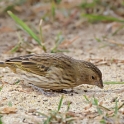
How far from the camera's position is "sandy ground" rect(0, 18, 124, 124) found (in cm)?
488

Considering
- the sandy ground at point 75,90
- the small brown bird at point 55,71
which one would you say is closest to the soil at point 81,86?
the sandy ground at point 75,90

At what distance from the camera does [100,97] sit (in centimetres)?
549

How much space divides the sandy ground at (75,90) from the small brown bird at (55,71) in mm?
110

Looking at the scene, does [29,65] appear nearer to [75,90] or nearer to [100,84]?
[75,90]

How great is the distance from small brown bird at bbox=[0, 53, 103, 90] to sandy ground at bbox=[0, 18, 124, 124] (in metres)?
0.11

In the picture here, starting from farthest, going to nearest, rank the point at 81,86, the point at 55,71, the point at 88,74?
the point at 81,86, the point at 88,74, the point at 55,71

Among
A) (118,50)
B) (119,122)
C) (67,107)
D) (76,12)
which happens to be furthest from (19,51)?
(119,122)

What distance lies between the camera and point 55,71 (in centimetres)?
580

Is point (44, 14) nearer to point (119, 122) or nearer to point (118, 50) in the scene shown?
point (118, 50)

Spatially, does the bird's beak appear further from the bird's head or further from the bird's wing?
the bird's wing

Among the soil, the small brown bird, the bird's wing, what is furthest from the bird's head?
the bird's wing

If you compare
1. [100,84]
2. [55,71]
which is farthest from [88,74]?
[55,71]

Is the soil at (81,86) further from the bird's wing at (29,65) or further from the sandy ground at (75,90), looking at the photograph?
the bird's wing at (29,65)

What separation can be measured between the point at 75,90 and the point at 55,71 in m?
0.37
